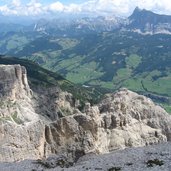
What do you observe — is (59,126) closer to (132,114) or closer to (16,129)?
(16,129)

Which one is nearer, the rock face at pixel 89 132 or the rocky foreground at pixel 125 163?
the rocky foreground at pixel 125 163

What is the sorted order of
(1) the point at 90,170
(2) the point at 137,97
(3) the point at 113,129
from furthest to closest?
(2) the point at 137,97, (3) the point at 113,129, (1) the point at 90,170

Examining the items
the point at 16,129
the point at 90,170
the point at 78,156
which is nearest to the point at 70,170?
the point at 90,170

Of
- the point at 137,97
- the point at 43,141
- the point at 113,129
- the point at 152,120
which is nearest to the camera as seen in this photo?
the point at 43,141

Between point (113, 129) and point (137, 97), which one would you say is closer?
point (113, 129)

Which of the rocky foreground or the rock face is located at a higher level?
the rock face

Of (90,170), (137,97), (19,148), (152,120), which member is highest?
(137,97)

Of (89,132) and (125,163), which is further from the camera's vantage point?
(89,132)

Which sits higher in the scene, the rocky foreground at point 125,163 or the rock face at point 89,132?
the rock face at point 89,132

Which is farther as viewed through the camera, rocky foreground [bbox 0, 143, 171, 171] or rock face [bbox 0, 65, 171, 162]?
rock face [bbox 0, 65, 171, 162]

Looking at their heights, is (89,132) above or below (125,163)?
above

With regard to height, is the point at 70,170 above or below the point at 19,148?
below
